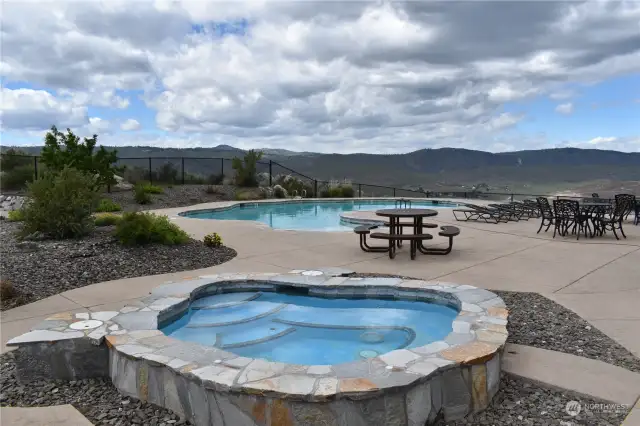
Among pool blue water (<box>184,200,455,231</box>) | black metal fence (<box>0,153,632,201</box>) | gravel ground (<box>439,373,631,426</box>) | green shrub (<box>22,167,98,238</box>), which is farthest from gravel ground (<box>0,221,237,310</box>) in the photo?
black metal fence (<box>0,153,632,201</box>)

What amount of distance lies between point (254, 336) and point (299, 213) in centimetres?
1272

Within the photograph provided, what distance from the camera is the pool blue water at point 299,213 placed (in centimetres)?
1435

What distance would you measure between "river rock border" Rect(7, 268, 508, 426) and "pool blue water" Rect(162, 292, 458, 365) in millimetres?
544

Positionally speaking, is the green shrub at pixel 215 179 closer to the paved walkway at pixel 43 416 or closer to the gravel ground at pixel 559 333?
the gravel ground at pixel 559 333

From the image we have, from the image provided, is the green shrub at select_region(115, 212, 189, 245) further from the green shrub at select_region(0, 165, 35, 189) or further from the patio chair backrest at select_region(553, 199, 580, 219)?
the green shrub at select_region(0, 165, 35, 189)

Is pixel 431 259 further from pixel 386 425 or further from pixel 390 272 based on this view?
pixel 386 425

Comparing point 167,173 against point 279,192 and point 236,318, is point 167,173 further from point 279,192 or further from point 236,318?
point 236,318

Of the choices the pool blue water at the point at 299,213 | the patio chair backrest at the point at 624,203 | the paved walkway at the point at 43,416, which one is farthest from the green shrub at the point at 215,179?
the paved walkway at the point at 43,416

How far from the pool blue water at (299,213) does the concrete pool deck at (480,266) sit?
2.85m

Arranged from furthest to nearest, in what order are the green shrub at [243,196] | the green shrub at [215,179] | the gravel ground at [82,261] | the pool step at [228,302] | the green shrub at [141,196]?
1. the green shrub at [215,179]
2. the green shrub at [243,196]
3. the green shrub at [141,196]
4. the gravel ground at [82,261]
5. the pool step at [228,302]

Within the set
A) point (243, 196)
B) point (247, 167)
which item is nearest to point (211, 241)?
point (243, 196)

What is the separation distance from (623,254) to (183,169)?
19.1 metres

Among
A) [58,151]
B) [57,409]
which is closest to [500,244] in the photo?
[57,409]

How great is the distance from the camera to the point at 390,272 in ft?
23.4
